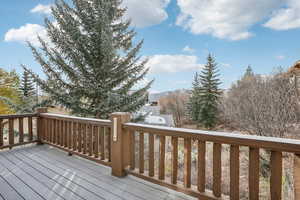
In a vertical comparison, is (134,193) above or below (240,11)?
below

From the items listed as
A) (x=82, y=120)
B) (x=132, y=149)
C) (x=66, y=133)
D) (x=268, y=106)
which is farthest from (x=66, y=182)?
(x=268, y=106)

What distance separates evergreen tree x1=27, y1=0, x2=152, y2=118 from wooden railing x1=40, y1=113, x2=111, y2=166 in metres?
2.31

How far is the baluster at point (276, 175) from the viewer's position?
1598mm

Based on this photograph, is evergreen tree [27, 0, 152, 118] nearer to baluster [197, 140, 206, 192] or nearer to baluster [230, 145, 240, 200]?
baluster [197, 140, 206, 192]

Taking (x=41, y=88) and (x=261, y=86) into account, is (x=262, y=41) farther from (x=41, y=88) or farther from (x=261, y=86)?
(x=41, y=88)

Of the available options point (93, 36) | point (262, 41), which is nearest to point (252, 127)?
Answer: point (93, 36)

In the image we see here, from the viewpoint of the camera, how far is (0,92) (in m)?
12.0

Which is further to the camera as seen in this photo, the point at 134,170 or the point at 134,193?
the point at 134,170

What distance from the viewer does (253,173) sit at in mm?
1735

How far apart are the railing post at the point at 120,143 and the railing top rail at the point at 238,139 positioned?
1.29ft

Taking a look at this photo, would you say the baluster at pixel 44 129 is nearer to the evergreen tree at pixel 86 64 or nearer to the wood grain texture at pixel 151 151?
the evergreen tree at pixel 86 64

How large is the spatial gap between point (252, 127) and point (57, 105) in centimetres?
730

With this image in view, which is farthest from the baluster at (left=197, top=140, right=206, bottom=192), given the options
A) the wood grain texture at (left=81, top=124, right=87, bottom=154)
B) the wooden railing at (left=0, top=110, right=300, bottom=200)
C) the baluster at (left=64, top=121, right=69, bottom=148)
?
the baluster at (left=64, top=121, right=69, bottom=148)

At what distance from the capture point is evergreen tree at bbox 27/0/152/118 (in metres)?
6.60
